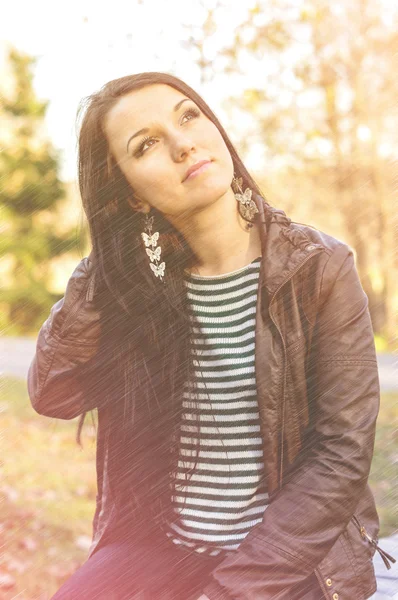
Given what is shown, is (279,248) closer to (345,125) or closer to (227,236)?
(227,236)

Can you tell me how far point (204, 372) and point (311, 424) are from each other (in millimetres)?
301

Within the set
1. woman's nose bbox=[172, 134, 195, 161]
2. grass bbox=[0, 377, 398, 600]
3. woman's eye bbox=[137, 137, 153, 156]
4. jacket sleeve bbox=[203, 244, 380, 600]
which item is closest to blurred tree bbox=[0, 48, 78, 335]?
grass bbox=[0, 377, 398, 600]

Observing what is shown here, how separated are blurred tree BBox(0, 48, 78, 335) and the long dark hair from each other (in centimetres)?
574

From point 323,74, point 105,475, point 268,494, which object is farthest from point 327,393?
point 323,74

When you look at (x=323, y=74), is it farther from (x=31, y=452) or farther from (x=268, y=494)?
(x=268, y=494)

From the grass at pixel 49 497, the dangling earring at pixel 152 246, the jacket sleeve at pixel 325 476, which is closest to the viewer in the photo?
the jacket sleeve at pixel 325 476

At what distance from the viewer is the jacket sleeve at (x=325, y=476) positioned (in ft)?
4.64

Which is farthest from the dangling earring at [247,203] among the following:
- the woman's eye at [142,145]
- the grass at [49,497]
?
the grass at [49,497]

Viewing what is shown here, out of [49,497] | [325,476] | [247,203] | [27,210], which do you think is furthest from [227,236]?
[27,210]

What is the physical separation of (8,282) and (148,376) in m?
7.13

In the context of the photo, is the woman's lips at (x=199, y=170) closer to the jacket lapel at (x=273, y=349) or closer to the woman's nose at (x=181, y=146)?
the woman's nose at (x=181, y=146)

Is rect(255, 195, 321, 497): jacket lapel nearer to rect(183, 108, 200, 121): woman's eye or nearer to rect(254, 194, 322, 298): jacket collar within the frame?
rect(254, 194, 322, 298): jacket collar

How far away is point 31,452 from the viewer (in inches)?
202

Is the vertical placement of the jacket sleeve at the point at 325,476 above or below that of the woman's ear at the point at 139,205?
below
